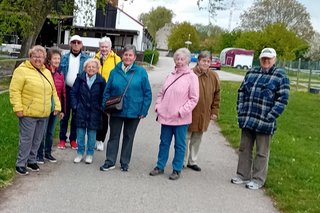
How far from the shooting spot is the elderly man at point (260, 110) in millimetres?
6148

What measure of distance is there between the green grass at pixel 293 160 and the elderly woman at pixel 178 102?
135 cm

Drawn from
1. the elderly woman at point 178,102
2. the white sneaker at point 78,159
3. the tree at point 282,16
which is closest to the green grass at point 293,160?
the elderly woman at point 178,102

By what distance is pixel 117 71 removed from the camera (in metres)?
6.60

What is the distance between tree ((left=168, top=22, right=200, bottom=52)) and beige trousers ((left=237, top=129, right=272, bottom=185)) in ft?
285

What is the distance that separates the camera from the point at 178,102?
654 centimetres

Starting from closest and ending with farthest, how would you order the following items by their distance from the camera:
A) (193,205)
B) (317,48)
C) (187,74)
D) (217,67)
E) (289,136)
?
(193,205) → (187,74) → (289,136) → (217,67) → (317,48)

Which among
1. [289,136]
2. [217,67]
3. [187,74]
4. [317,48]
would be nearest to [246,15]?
[317,48]

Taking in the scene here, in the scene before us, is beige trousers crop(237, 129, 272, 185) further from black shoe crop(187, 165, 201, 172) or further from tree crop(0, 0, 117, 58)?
tree crop(0, 0, 117, 58)

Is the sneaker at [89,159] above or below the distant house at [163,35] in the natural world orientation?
below

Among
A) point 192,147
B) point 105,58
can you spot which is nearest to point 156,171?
point 192,147

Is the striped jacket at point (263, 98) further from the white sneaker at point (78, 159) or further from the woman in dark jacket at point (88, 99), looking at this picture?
the white sneaker at point (78, 159)

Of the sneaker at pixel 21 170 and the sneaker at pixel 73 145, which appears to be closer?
the sneaker at pixel 21 170

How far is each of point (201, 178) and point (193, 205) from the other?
136 centimetres

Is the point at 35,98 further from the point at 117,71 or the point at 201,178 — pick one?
the point at 201,178
